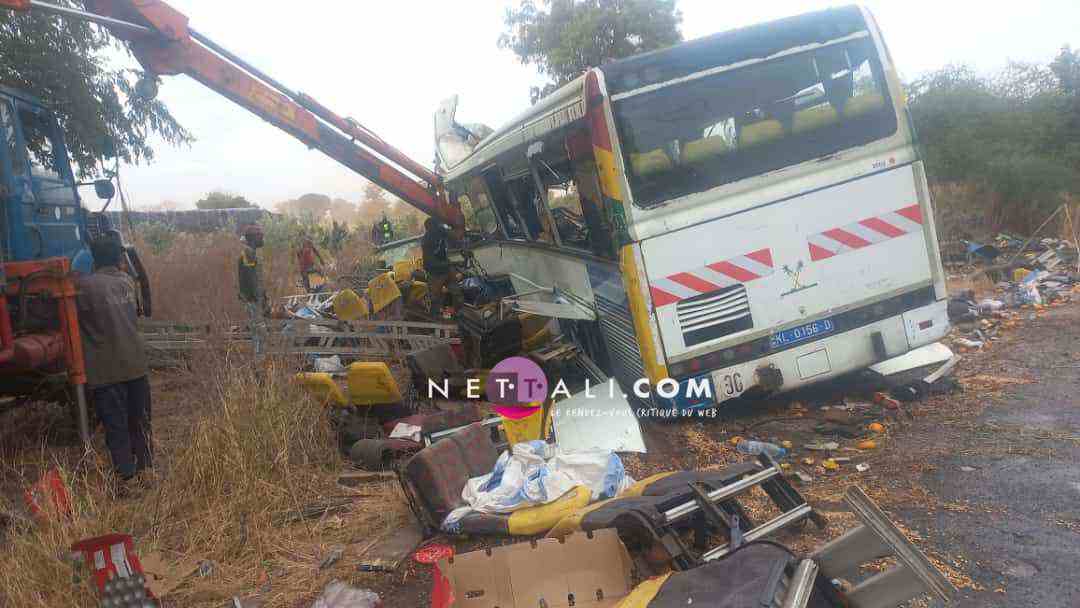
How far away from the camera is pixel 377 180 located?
9.61m

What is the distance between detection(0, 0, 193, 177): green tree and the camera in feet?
27.3

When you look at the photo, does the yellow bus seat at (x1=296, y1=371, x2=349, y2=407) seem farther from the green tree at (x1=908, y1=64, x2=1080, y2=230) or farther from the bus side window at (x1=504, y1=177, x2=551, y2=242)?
the green tree at (x1=908, y1=64, x2=1080, y2=230)

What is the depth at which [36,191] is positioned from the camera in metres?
5.80

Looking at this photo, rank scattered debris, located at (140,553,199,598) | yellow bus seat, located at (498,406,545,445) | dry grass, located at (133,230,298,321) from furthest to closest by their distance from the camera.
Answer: dry grass, located at (133,230,298,321) < yellow bus seat, located at (498,406,545,445) < scattered debris, located at (140,553,199,598)

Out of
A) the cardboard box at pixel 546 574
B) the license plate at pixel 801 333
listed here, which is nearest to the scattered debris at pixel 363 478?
the cardboard box at pixel 546 574

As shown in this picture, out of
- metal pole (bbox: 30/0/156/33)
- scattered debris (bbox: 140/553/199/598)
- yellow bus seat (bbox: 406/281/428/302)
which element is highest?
metal pole (bbox: 30/0/156/33)

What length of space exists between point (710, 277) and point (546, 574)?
265 cm

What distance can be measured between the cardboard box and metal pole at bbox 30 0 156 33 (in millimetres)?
6073

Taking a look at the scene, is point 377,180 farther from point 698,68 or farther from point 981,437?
point 981,437

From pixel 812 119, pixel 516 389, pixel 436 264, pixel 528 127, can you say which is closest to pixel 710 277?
pixel 812 119

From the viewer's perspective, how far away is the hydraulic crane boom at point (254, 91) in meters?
7.82

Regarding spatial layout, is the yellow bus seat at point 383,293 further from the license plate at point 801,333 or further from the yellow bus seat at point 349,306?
the license plate at point 801,333

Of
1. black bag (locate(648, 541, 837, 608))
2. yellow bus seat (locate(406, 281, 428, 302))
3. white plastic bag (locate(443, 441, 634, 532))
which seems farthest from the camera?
yellow bus seat (locate(406, 281, 428, 302))

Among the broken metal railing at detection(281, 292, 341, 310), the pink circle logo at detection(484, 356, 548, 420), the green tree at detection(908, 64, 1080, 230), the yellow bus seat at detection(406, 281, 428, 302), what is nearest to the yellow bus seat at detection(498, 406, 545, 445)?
the pink circle logo at detection(484, 356, 548, 420)
